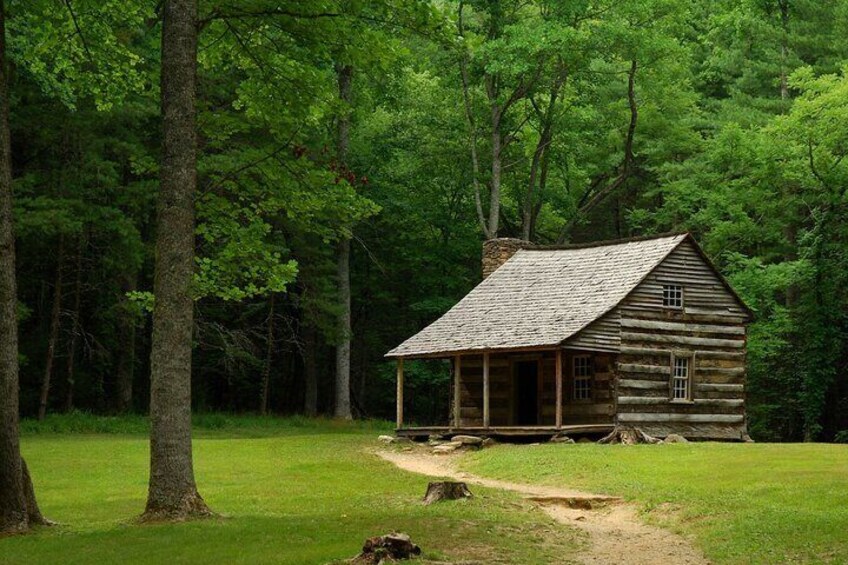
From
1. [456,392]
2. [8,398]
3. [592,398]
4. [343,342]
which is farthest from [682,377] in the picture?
[8,398]

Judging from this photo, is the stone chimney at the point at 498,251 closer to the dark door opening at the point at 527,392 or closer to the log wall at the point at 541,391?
the log wall at the point at 541,391

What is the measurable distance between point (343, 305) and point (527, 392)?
11.5 meters

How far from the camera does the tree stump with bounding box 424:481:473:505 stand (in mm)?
18562

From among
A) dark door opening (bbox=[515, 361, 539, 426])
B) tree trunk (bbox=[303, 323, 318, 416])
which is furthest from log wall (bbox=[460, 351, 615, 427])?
tree trunk (bbox=[303, 323, 318, 416])

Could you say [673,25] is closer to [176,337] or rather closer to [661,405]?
[661,405]

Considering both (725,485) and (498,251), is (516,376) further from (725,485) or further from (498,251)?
(725,485)

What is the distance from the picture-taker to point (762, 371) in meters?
42.2

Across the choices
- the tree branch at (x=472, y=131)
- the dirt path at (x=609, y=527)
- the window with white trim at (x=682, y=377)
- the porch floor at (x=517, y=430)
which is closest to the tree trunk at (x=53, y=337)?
the porch floor at (x=517, y=430)

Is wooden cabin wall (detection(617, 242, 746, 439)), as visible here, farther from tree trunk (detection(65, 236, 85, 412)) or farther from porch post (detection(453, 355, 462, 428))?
tree trunk (detection(65, 236, 85, 412))

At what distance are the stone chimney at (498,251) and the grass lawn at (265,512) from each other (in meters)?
10.8

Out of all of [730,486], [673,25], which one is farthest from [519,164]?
[730,486]

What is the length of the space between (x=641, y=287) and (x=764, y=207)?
1366 centimetres

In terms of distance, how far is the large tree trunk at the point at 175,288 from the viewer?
50.3 feet

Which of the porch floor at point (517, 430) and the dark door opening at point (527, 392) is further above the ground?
the dark door opening at point (527, 392)
